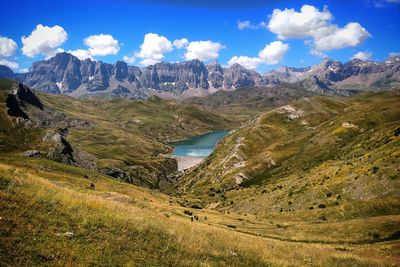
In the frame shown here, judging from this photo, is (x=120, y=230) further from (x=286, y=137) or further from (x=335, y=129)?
(x=286, y=137)

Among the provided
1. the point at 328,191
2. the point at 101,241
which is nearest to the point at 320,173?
the point at 328,191

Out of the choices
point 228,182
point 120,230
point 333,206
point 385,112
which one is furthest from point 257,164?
point 120,230

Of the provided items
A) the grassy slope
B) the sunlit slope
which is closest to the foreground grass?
the grassy slope

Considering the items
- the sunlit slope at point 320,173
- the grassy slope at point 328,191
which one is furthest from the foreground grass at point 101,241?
the sunlit slope at point 320,173

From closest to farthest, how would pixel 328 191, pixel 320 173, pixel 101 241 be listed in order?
1. pixel 101 241
2. pixel 328 191
3. pixel 320 173

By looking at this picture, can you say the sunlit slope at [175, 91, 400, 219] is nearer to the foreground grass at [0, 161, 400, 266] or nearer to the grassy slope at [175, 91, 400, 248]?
the grassy slope at [175, 91, 400, 248]

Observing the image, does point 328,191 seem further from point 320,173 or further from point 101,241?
point 101,241

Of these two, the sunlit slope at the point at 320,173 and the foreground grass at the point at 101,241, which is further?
the sunlit slope at the point at 320,173

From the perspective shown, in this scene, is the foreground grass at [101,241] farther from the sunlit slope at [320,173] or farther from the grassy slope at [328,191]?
the sunlit slope at [320,173]

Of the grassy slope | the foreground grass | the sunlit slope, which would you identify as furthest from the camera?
the sunlit slope

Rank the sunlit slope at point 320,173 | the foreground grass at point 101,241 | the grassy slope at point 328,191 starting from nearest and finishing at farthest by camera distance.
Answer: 1. the foreground grass at point 101,241
2. the grassy slope at point 328,191
3. the sunlit slope at point 320,173

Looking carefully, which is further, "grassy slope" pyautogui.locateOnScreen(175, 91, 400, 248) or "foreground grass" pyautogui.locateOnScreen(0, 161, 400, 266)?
"grassy slope" pyautogui.locateOnScreen(175, 91, 400, 248)

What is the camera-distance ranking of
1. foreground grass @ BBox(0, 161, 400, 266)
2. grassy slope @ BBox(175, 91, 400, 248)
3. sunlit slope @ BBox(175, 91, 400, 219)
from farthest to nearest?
1. sunlit slope @ BBox(175, 91, 400, 219)
2. grassy slope @ BBox(175, 91, 400, 248)
3. foreground grass @ BBox(0, 161, 400, 266)

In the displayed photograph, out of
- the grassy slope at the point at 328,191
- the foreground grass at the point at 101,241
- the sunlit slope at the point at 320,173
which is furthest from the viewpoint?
the sunlit slope at the point at 320,173
